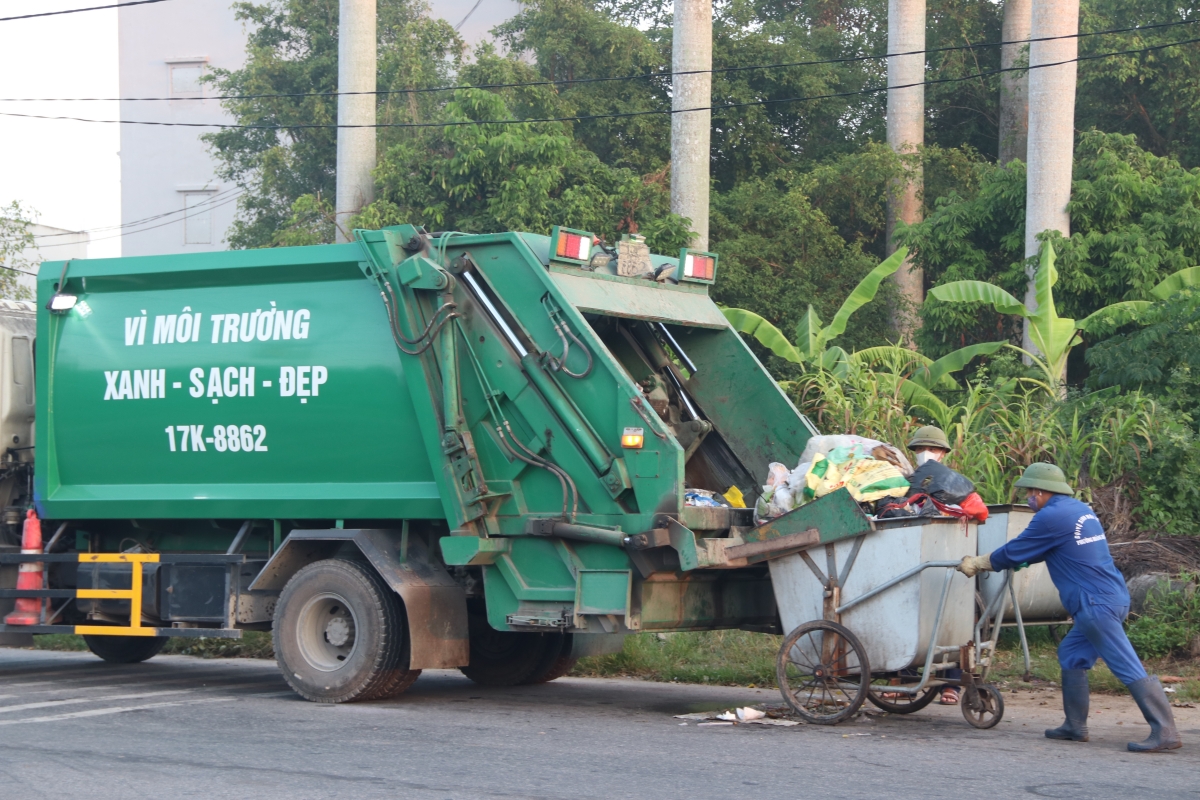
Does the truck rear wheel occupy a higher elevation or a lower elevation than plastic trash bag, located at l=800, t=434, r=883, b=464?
lower

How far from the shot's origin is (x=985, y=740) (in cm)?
673

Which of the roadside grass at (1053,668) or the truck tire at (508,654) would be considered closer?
the roadside grass at (1053,668)

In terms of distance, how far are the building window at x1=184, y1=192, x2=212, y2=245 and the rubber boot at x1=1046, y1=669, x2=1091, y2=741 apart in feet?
141

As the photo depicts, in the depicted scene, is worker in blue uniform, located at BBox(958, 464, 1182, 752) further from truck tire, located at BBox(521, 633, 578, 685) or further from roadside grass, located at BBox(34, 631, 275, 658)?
roadside grass, located at BBox(34, 631, 275, 658)

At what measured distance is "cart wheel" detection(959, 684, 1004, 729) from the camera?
277 inches

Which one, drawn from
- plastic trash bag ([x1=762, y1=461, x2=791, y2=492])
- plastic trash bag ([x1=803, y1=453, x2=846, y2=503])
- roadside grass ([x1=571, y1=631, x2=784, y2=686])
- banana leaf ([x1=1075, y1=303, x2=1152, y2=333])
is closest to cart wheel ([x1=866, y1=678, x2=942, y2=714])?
plastic trash bag ([x1=803, y1=453, x2=846, y2=503])

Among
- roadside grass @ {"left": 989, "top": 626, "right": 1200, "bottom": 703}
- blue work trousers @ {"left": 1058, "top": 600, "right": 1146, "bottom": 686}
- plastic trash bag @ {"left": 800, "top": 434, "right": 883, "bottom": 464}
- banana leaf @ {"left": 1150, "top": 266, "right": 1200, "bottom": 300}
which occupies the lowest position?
roadside grass @ {"left": 989, "top": 626, "right": 1200, "bottom": 703}

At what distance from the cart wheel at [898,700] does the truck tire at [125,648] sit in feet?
18.0

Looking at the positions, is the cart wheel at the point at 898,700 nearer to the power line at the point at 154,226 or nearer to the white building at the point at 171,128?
the power line at the point at 154,226

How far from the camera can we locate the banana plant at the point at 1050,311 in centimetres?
1360

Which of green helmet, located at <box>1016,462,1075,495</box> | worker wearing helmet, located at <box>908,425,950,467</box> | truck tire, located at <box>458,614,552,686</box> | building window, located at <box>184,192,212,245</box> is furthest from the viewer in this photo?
building window, located at <box>184,192,212,245</box>

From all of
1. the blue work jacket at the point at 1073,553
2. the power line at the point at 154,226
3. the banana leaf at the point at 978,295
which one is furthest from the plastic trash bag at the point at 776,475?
the power line at the point at 154,226

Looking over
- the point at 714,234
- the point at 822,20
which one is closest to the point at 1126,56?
the point at 714,234

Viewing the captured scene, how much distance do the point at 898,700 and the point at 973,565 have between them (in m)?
1.15
